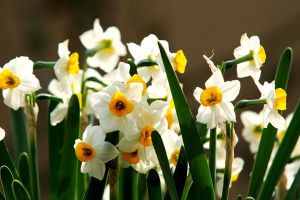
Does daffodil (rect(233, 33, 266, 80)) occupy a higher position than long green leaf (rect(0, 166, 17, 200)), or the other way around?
daffodil (rect(233, 33, 266, 80))

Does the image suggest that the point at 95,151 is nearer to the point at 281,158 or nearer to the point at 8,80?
the point at 8,80

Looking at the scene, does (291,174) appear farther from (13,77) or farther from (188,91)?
(188,91)

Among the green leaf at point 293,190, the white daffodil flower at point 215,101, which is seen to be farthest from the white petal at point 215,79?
the green leaf at point 293,190

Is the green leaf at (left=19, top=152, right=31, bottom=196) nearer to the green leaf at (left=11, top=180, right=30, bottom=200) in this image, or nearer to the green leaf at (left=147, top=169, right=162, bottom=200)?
the green leaf at (left=11, top=180, right=30, bottom=200)

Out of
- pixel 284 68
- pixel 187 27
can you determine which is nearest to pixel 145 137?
pixel 284 68

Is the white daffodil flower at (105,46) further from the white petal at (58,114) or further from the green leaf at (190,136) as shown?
the green leaf at (190,136)

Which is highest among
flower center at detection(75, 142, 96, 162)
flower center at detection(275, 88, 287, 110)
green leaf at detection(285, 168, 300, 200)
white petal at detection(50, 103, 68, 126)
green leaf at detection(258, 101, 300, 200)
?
white petal at detection(50, 103, 68, 126)

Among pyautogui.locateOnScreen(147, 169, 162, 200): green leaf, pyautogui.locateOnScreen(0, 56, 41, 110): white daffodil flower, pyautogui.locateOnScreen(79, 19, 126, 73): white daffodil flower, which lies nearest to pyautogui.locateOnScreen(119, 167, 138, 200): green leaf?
pyautogui.locateOnScreen(147, 169, 162, 200): green leaf
